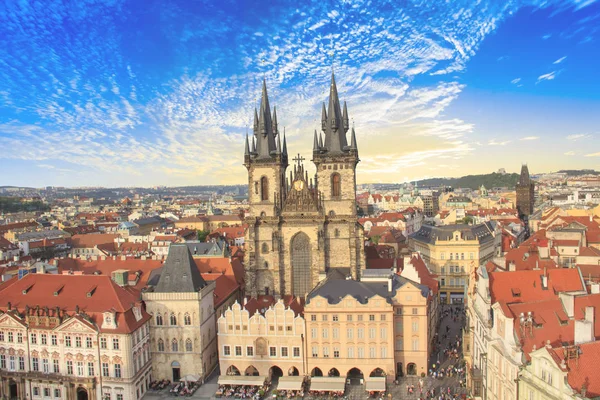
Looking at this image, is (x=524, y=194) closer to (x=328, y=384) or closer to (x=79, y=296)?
(x=328, y=384)

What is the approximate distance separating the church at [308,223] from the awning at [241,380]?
867 inches

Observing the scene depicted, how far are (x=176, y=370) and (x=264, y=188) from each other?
3265 centimetres

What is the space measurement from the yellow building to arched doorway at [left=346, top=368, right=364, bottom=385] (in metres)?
40.6

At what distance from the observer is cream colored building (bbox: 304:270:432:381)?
5719cm

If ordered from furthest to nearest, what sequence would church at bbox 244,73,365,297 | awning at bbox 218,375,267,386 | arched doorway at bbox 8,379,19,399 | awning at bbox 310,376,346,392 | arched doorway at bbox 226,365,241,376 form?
church at bbox 244,73,365,297 < arched doorway at bbox 226,365,241,376 < arched doorway at bbox 8,379,19,399 < awning at bbox 218,375,267,386 < awning at bbox 310,376,346,392

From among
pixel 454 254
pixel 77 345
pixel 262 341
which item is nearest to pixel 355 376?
pixel 262 341

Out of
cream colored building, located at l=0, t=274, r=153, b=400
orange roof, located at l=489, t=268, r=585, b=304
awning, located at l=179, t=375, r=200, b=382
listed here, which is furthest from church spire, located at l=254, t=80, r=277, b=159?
orange roof, located at l=489, t=268, r=585, b=304

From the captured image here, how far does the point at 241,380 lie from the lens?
5609 cm

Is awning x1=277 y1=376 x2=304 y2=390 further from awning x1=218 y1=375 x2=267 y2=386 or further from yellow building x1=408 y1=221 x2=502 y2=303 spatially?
yellow building x1=408 y1=221 x2=502 y2=303

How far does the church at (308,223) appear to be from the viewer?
77125 mm

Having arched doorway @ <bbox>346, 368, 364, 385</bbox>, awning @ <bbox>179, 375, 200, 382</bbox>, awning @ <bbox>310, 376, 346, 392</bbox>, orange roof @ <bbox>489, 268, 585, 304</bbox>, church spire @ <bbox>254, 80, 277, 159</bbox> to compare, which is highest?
church spire @ <bbox>254, 80, 277, 159</bbox>

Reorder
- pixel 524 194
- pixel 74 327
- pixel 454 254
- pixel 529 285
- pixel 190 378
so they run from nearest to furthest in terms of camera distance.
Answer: pixel 529 285 < pixel 74 327 < pixel 190 378 < pixel 454 254 < pixel 524 194

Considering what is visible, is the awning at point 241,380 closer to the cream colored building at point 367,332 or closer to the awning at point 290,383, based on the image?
the awning at point 290,383

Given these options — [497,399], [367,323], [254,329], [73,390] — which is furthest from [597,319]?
[73,390]
